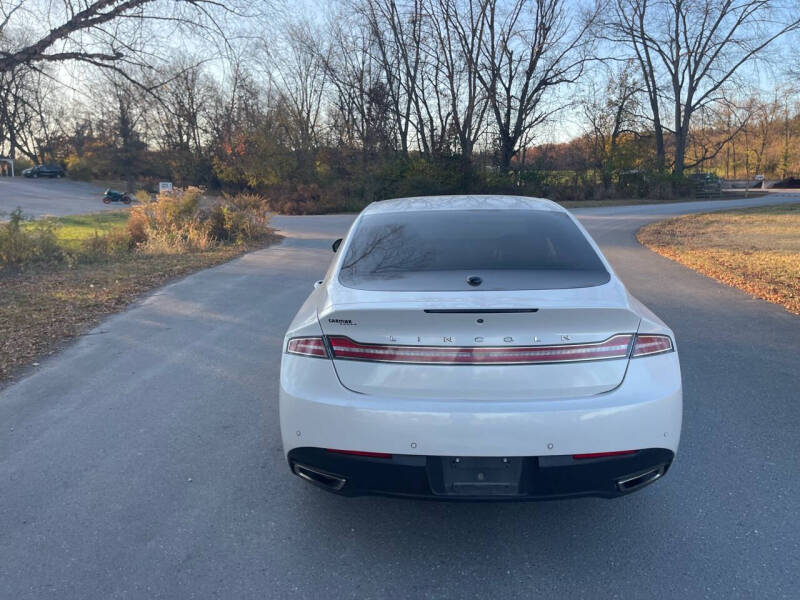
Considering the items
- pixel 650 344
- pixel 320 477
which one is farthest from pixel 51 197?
pixel 650 344

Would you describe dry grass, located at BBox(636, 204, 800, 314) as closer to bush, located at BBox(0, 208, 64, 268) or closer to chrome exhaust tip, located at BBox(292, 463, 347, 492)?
chrome exhaust tip, located at BBox(292, 463, 347, 492)

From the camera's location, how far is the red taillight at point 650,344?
287 cm

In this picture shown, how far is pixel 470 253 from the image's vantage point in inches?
147

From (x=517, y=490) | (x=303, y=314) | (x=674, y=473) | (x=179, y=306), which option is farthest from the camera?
(x=179, y=306)

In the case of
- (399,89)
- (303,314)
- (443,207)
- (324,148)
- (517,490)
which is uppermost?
(399,89)

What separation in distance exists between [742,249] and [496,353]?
527 inches

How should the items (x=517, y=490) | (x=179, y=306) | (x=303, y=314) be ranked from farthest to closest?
(x=179, y=306), (x=303, y=314), (x=517, y=490)

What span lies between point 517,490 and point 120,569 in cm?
177

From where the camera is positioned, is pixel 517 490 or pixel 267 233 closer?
pixel 517 490

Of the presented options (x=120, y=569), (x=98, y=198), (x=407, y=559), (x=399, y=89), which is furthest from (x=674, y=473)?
(x=98, y=198)

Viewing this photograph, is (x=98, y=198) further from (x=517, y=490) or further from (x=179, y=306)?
(x=517, y=490)

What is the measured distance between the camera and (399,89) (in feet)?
143

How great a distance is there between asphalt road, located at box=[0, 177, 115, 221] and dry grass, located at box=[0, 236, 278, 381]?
73.2 feet

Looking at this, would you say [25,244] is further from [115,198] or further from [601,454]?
[115,198]
